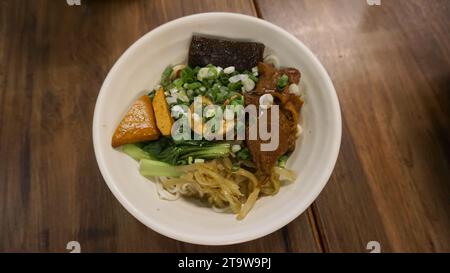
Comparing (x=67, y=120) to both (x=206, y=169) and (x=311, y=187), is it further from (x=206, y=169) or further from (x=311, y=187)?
(x=311, y=187)

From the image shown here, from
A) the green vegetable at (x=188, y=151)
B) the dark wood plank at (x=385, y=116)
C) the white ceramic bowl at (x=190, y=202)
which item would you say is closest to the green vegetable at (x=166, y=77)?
the white ceramic bowl at (x=190, y=202)

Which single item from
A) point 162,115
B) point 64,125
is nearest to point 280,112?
point 162,115

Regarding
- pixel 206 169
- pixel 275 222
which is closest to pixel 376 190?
pixel 275 222

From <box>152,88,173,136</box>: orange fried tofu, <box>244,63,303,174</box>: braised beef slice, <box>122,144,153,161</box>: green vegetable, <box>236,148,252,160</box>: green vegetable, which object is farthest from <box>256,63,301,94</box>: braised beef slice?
<box>122,144,153,161</box>: green vegetable

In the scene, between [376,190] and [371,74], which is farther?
[371,74]

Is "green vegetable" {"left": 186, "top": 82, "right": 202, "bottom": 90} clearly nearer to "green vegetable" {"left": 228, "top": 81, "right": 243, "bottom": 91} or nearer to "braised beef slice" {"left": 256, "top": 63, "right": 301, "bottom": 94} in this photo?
"green vegetable" {"left": 228, "top": 81, "right": 243, "bottom": 91}
